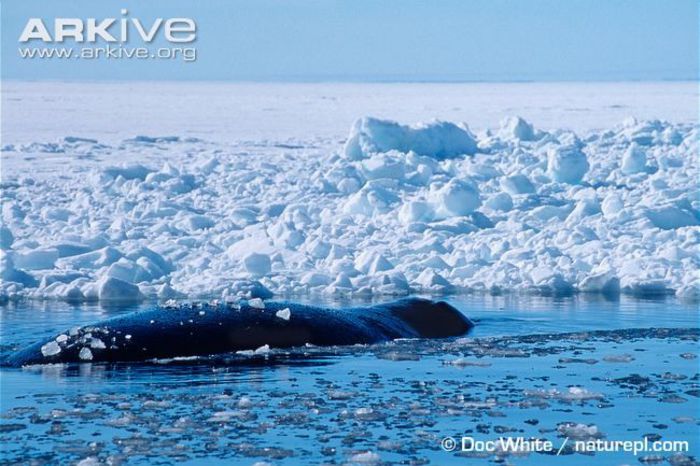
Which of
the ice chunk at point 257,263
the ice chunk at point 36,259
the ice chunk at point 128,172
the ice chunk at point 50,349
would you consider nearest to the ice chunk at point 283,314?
the ice chunk at point 50,349

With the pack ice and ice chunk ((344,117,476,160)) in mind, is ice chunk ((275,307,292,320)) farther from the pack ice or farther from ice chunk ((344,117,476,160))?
ice chunk ((344,117,476,160))

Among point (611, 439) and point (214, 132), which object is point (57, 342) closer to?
point (611, 439)

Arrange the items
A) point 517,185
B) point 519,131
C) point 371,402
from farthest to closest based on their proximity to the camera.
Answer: point 519,131 < point 517,185 < point 371,402

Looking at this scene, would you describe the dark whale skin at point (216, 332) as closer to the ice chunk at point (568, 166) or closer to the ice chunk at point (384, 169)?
the ice chunk at point (384, 169)

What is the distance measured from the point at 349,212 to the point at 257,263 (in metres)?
2.98

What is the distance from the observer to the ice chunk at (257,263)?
469 inches

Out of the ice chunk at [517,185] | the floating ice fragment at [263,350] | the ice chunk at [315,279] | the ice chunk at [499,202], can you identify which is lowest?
the floating ice fragment at [263,350]

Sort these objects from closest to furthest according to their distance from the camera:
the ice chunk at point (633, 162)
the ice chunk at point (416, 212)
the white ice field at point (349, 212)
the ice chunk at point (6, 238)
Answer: the white ice field at point (349, 212), the ice chunk at point (6, 238), the ice chunk at point (416, 212), the ice chunk at point (633, 162)

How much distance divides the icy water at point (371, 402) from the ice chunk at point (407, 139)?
33.3 ft

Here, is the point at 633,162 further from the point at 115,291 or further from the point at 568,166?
the point at 115,291

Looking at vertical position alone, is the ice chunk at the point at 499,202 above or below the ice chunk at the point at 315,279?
above

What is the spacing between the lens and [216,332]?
767 cm

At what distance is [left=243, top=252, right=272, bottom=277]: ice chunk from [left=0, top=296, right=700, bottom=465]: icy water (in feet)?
11.7

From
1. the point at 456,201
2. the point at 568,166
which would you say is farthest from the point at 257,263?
the point at 568,166
